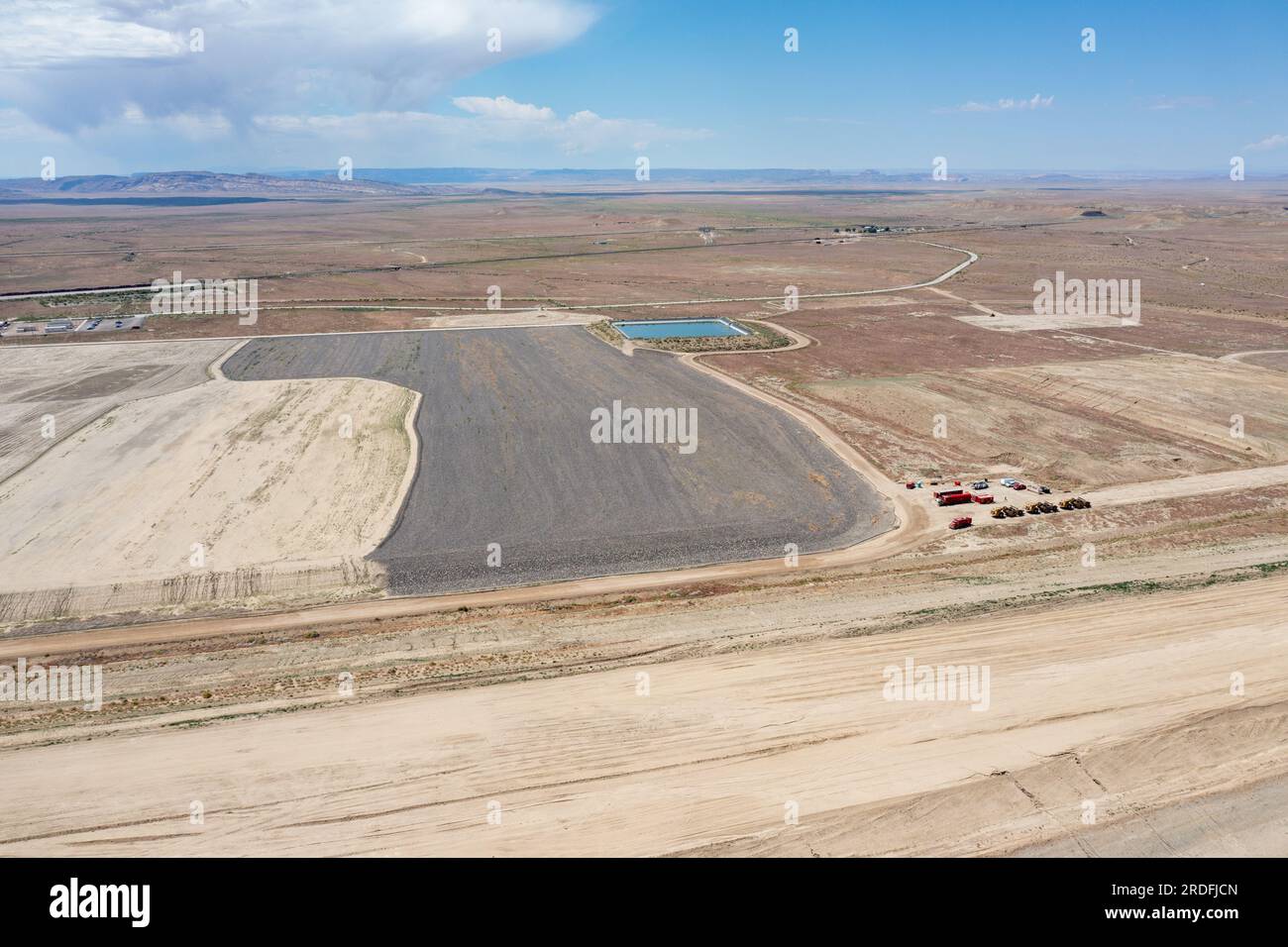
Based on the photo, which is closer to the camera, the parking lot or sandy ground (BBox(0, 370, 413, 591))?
sandy ground (BBox(0, 370, 413, 591))

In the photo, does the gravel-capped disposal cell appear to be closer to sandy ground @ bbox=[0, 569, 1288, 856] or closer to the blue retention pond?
sandy ground @ bbox=[0, 569, 1288, 856]

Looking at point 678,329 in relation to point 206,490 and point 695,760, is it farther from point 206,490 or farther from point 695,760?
point 695,760

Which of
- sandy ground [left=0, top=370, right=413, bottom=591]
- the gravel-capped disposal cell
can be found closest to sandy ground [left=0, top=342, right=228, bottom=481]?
sandy ground [left=0, top=370, right=413, bottom=591]

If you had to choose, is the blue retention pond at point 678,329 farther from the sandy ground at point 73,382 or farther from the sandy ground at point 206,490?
the sandy ground at point 73,382

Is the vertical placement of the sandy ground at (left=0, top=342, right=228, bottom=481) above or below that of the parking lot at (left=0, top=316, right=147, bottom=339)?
below
